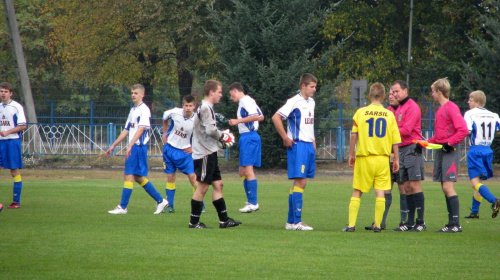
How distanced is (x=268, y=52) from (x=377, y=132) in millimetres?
17136

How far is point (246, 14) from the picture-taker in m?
25.7

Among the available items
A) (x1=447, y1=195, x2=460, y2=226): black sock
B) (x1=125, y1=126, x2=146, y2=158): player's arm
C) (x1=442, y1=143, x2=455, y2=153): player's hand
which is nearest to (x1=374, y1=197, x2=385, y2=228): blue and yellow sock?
(x1=447, y1=195, x2=460, y2=226): black sock

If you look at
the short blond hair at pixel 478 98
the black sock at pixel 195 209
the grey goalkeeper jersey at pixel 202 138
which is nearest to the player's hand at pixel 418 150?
the short blond hair at pixel 478 98

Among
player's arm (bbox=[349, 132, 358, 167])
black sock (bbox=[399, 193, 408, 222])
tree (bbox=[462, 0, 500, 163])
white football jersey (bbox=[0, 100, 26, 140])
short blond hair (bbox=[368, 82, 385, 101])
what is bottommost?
black sock (bbox=[399, 193, 408, 222])

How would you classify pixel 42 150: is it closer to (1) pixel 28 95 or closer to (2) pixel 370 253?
(1) pixel 28 95

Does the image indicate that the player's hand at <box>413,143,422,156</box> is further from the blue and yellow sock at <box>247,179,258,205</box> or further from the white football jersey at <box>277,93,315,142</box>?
the blue and yellow sock at <box>247,179,258,205</box>

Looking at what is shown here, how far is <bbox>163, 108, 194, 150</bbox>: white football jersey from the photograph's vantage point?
12.6 metres

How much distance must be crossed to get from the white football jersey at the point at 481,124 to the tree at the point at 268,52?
13.5 metres

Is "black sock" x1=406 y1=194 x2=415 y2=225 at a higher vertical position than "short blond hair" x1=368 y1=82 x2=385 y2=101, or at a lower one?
lower

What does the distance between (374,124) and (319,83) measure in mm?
21863

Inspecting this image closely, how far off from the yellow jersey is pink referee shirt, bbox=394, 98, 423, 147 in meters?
0.57

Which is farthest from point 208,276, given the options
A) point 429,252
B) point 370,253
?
point 429,252

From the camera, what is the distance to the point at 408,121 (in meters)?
9.90

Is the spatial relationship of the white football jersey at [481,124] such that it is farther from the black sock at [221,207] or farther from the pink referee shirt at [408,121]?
the black sock at [221,207]
